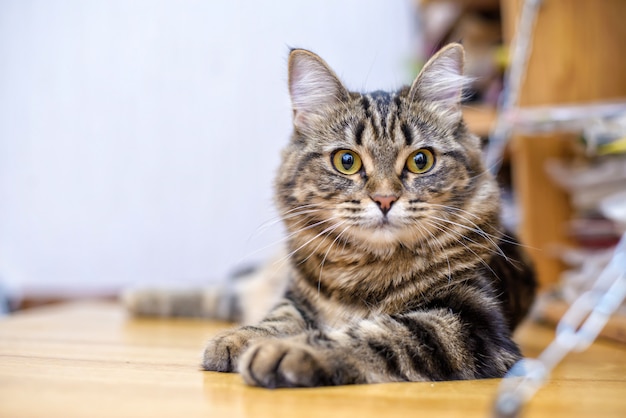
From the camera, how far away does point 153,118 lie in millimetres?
3051

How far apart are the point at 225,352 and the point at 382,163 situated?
48 cm

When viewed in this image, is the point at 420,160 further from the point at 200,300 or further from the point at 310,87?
Answer: the point at 200,300

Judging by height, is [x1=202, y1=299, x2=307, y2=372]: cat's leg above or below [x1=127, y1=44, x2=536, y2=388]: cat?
below

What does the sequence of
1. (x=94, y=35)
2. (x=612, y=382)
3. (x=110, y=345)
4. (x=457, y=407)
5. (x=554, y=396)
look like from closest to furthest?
(x=457, y=407) < (x=554, y=396) < (x=612, y=382) < (x=110, y=345) < (x=94, y=35)

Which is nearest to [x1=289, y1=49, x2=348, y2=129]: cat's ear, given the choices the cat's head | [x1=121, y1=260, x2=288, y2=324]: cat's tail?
the cat's head

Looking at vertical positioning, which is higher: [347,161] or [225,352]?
[347,161]

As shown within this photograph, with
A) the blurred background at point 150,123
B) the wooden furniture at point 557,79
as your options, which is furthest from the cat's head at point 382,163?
the blurred background at point 150,123

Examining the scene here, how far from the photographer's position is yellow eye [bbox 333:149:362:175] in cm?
124

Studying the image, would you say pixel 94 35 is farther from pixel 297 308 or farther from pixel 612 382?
pixel 612 382

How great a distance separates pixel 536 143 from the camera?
2.14 meters

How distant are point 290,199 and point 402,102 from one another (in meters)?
0.33

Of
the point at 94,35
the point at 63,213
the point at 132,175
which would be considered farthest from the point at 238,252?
the point at 94,35

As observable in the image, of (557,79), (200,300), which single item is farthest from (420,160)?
(200,300)

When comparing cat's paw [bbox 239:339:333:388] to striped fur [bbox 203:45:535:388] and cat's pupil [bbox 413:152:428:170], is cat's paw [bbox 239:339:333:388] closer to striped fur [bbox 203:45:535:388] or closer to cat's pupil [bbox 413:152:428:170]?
striped fur [bbox 203:45:535:388]
